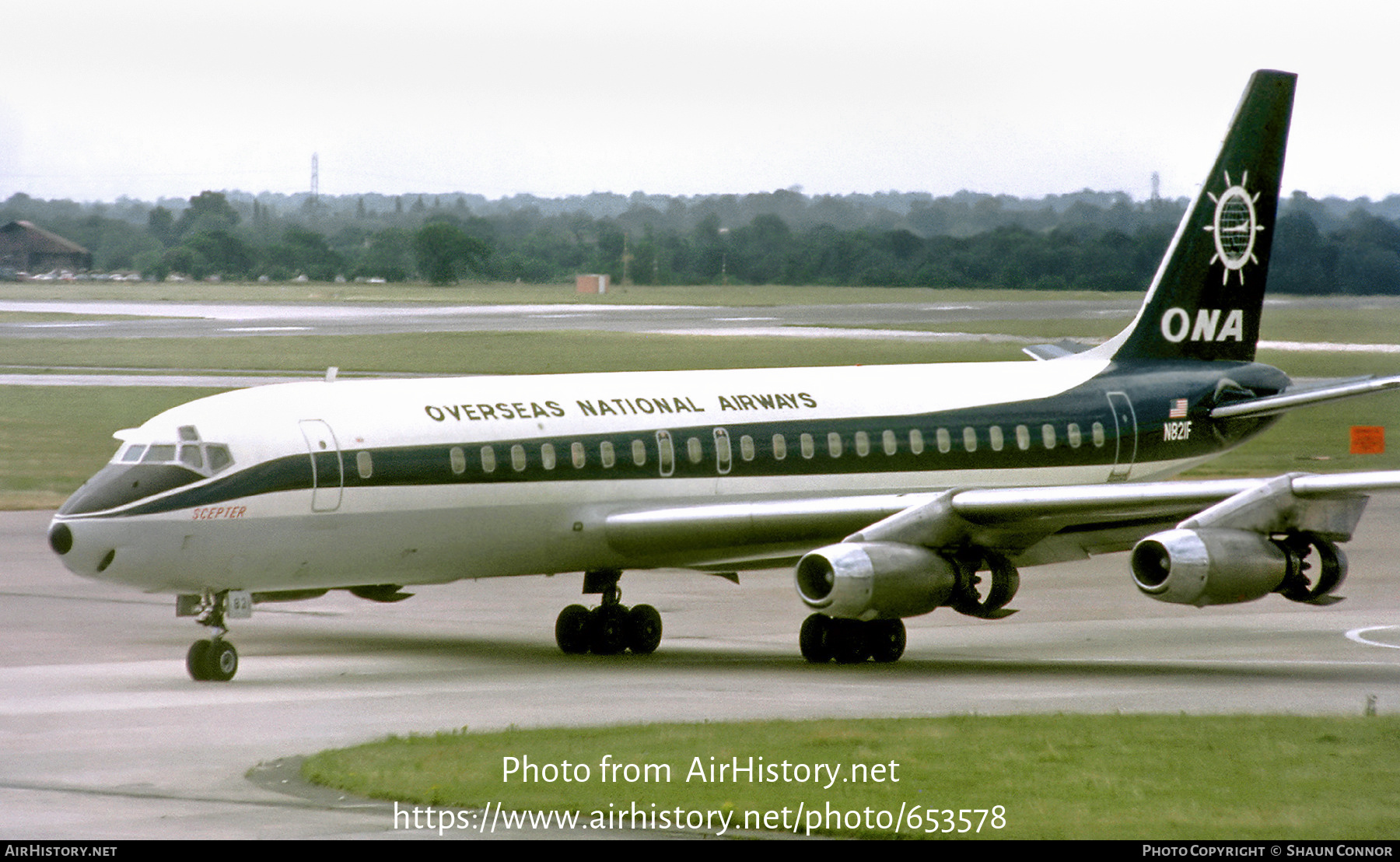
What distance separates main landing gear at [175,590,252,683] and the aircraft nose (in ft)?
4.90

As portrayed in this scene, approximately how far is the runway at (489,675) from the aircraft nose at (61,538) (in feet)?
4.83

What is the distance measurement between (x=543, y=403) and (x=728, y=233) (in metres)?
34.8

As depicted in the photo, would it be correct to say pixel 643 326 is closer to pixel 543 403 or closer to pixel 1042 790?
pixel 543 403

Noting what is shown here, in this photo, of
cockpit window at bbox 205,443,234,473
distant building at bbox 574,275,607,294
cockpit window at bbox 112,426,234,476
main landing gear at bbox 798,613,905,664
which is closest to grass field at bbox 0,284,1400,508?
distant building at bbox 574,275,607,294

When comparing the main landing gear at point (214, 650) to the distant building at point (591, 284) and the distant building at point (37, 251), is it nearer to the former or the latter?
the distant building at point (37, 251)

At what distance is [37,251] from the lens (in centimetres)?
5762

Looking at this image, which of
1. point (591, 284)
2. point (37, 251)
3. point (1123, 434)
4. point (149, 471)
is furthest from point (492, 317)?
point (149, 471)

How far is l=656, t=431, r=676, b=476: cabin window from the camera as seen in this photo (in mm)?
25828

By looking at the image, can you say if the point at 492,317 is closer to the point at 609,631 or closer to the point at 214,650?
the point at 609,631

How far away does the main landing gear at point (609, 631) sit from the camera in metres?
25.9

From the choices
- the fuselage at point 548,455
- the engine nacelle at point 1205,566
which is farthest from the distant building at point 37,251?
the engine nacelle at point 1205,566

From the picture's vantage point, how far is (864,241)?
56281 millimetres

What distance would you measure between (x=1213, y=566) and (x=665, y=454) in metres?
7.09

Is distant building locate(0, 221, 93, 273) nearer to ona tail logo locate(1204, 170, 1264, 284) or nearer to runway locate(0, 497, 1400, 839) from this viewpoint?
runway locate(0, 497, 1400, 839)
